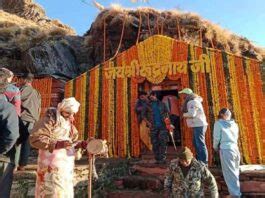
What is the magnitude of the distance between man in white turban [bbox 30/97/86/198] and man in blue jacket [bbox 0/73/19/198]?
40 cm

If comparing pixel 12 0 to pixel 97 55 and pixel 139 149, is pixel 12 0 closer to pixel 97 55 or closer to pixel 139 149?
pixel 97 55

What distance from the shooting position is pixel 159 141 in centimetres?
821

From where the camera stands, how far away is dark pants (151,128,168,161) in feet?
26.8

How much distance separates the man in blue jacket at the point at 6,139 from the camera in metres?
4.02

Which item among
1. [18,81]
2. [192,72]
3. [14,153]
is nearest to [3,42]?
[18,81]

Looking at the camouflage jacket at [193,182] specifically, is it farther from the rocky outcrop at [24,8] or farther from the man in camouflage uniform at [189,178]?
the rocky outcrop at [24,8]

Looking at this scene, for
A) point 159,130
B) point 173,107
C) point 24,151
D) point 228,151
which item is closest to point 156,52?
point 173,107

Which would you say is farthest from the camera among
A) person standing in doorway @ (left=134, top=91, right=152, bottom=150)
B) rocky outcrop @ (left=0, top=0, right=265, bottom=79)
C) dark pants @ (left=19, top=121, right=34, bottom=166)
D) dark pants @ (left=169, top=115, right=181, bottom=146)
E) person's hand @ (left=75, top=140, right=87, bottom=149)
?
rocky outcrop @ (left=0, top=0, right=265, bottom=79)

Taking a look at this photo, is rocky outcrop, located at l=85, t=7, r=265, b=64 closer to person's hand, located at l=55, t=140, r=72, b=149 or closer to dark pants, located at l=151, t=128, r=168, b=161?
dark pants, located at l=151, t=128, r=168, b=161

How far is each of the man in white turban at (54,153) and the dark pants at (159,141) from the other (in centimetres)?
437

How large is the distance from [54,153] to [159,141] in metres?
4.66

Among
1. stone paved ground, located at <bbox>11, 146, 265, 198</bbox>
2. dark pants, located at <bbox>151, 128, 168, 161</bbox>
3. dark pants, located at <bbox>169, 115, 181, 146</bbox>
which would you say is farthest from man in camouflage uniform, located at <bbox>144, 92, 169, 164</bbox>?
dark pants, located at <bbox>169, 115, 181, 146</bbox>

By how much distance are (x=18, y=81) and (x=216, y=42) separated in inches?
349

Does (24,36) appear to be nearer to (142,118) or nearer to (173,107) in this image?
(173,107)
